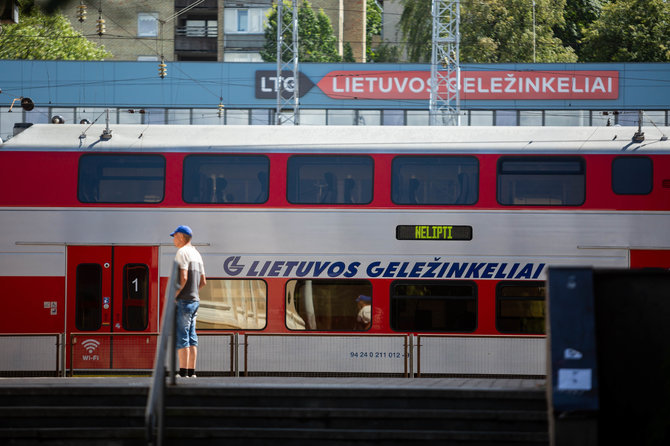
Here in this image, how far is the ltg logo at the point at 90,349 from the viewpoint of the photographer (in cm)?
1366

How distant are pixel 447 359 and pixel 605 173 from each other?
149 inches

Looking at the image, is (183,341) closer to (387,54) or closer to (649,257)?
(649,257)

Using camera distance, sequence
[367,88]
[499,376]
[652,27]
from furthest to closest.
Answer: [652,27] → [367,88] → [499,376]

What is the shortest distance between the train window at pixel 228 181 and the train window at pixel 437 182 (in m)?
2.05

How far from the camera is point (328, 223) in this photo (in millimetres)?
14367

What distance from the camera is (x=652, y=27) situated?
4781 cm

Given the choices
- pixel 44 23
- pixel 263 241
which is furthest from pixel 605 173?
pixel 44 23

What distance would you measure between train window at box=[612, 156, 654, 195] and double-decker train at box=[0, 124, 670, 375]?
21 mm

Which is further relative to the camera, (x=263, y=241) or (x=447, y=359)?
(x=263, y=241)

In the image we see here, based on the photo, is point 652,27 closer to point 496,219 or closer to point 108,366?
point 496,219

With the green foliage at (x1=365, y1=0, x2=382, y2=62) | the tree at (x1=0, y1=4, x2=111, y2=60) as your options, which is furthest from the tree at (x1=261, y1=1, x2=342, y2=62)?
the green foliage at (x1=365, y1=0, x2=382, y2=62)

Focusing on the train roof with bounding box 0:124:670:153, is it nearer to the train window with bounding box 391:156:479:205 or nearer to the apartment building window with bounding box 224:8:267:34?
the train window with bounding box 391:156:479:205

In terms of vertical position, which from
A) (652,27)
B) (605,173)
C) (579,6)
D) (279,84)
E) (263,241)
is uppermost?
(579,6)

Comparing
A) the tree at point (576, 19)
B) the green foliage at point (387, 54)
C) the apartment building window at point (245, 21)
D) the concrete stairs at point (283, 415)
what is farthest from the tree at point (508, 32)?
the concrete stairs at point (283, 415)
